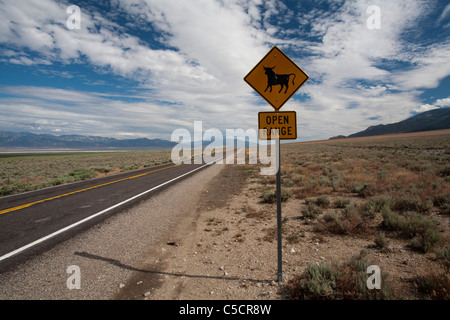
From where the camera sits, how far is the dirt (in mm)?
3361

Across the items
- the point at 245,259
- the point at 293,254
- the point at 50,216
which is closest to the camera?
the point at 245,259

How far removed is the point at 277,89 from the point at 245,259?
3.35 meters

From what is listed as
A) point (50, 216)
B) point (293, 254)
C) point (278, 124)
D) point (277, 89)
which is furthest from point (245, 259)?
point (50, 216)

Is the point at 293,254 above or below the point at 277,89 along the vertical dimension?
below

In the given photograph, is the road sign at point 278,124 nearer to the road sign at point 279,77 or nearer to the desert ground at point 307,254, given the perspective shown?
the road sign at point 279,77

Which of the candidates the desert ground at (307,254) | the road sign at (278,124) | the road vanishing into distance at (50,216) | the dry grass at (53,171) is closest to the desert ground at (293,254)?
the desert ground at (307,254)

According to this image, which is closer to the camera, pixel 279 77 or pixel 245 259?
pixel 279 77

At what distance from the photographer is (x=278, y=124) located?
3.45 metres

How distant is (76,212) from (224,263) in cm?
588

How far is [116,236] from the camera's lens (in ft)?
17.7

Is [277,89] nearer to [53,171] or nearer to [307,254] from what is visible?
[307,254]
